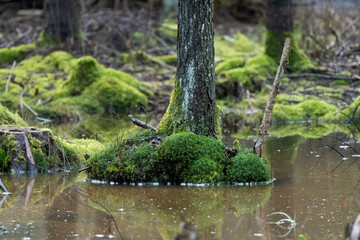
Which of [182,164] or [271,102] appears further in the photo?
[271,102]

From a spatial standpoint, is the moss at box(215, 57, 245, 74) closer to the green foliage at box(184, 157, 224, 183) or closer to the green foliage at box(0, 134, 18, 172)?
the green foliage at box(0, 134, 18, 172)

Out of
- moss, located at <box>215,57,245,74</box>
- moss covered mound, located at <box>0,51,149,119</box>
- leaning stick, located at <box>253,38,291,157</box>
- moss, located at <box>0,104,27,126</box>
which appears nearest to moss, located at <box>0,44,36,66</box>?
moss covered mound, located at <box>0,51,149,119</box>

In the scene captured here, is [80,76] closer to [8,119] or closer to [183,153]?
[8,119]

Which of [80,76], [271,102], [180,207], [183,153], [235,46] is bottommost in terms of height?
[80,76]

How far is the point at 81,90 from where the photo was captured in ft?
55.3

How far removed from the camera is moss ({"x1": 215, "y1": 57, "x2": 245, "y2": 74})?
1802 cm

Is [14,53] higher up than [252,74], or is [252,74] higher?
[14,53]

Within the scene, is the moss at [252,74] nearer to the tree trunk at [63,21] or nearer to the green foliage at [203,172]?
the tree trunk at [63,21]

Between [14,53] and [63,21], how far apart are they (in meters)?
1.92

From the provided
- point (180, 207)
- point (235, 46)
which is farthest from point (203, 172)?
point (235, 46)

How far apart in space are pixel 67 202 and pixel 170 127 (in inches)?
80.0

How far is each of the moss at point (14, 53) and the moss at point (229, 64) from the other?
20.7ft

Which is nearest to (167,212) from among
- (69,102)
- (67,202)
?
(67,202)

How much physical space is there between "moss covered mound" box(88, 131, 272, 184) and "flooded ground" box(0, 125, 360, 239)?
24 centimetres
